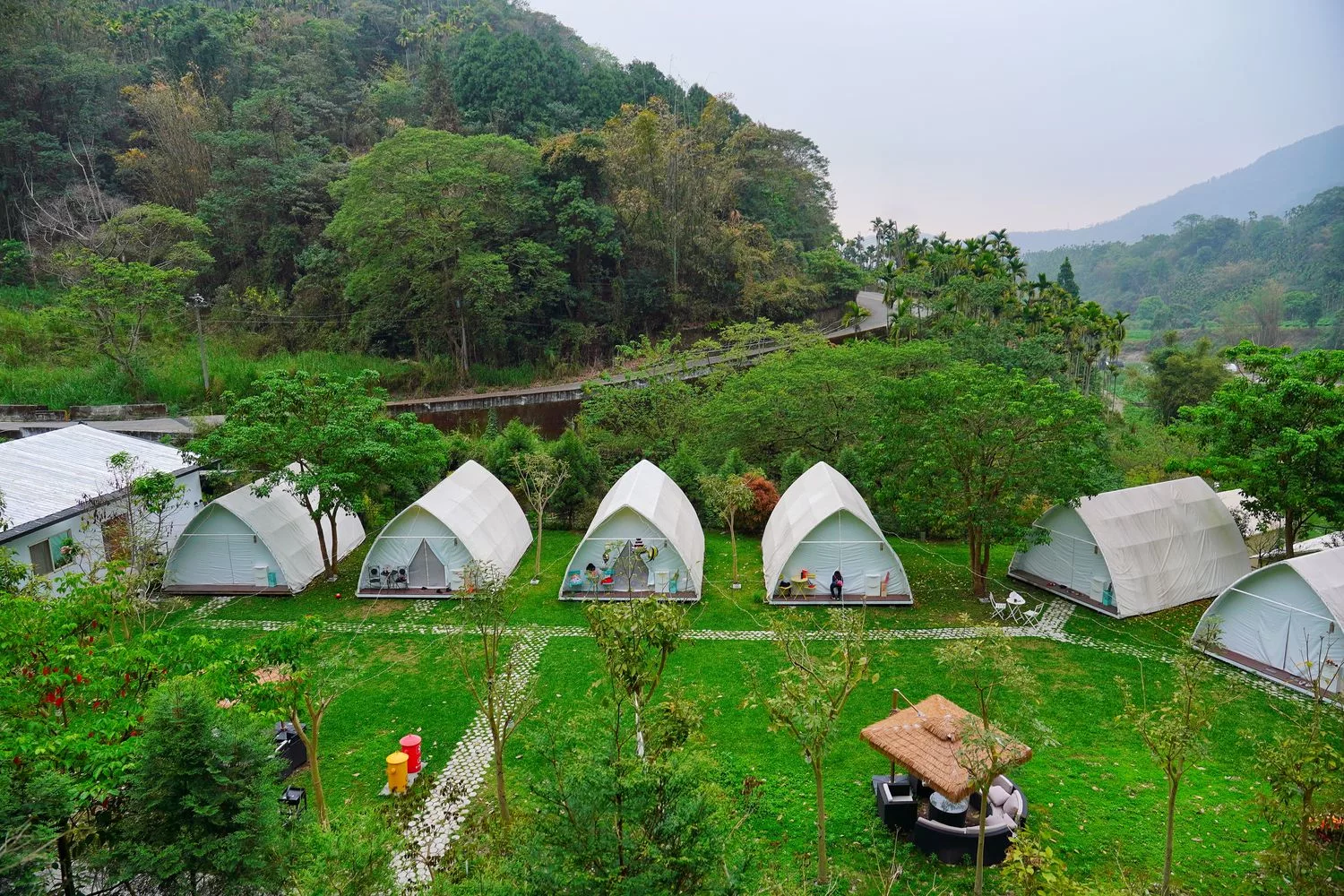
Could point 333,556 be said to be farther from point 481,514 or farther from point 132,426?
point 132,426

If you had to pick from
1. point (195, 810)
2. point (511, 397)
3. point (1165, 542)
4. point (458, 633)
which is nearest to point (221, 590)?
point (458, 633)

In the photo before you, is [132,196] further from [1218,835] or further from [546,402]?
[1218,835]

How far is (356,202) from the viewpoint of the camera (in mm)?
35812

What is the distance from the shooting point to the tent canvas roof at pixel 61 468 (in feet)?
57.4

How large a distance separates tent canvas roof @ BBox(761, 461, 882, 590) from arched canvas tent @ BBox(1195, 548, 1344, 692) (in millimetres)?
7440

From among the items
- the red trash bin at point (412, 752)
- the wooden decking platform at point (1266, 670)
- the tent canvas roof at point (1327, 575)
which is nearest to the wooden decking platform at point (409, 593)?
the red trash bin at point (412, 752)

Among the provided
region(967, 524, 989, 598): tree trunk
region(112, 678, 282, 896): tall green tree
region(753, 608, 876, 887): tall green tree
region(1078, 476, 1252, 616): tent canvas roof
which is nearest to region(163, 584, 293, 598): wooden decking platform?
region(112, 678, 282, 896): tall green tree

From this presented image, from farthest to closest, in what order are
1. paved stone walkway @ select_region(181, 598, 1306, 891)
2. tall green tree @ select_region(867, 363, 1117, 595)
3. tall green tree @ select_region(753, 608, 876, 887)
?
tall green tree @ select_region(867, 363, 1117, 595) < paved stone walkway @ select_region(181, 598, 1306, 891) < tall green tree @ select_region(753, 608, 876, 887)

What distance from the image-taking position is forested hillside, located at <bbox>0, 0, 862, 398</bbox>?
36.2m

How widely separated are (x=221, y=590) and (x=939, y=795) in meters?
18.1

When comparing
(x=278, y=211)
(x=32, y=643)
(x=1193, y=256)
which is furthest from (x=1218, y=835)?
(x=1193, y=256)

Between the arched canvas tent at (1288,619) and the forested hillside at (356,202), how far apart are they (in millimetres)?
31557

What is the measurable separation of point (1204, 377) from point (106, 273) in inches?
2258

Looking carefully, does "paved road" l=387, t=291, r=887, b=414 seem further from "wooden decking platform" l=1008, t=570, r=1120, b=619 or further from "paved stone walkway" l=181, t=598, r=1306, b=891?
"paved stone walkway" l=181, t=598, r=1306, b=891
